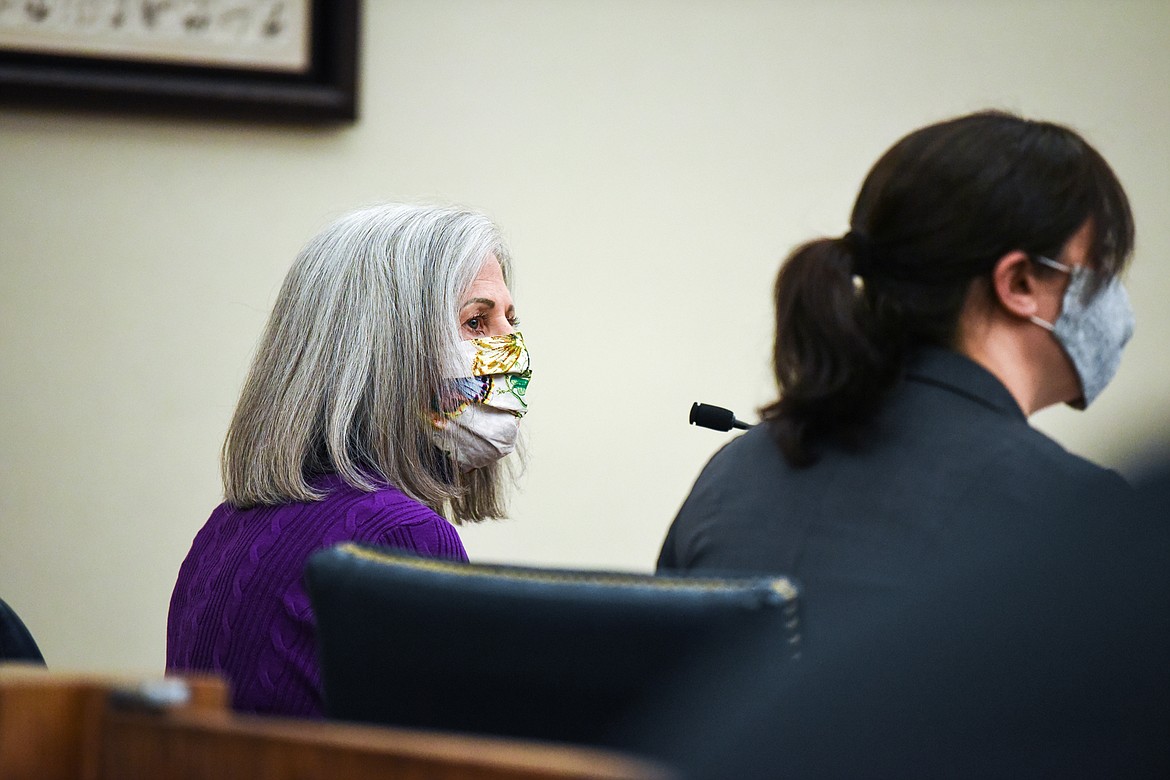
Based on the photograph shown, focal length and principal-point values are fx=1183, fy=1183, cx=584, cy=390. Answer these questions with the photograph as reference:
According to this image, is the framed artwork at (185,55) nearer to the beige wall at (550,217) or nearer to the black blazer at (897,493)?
the beige wall at (550,217)

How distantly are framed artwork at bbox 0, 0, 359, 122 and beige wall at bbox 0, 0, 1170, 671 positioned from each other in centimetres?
5

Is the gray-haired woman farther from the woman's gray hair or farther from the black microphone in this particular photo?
the black microphone

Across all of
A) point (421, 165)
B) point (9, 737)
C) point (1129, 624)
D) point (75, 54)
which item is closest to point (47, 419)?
point (75, 54)

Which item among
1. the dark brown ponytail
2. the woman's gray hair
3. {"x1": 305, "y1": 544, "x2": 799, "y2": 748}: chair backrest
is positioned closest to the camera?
{"x1": 305, "y1": 544, "x2": 799, "y2": 748}: chair backrest

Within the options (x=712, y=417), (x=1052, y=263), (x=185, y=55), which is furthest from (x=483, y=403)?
(x=185, y=55)

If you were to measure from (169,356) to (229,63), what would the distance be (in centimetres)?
43

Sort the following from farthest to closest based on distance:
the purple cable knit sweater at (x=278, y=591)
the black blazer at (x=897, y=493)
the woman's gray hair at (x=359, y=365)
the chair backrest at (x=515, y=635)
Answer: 1. the woman's gray hair at (x=359, y=365)
2. the purple cable knit sweater at (x=278, y=591)
3. the black blazer at (x=897, y=493)
4. the chair backrest at (x=515, y=635)

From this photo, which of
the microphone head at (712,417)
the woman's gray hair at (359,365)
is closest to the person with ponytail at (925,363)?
the microphone head at (712,417)

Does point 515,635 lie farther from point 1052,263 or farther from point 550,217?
point 550,217

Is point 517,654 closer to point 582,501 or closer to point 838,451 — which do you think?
point 838,451

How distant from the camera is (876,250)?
93 centimetres

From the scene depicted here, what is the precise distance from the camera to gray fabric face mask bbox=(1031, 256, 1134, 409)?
0.97 metres

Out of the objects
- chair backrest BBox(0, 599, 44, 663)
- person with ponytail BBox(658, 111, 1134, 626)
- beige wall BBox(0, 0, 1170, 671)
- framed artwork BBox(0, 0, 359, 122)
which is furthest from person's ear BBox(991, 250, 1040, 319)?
framed artwork BBox(0, 0, 359, 122)

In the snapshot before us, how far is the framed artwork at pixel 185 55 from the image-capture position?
1630 mm
